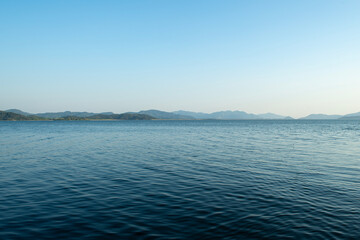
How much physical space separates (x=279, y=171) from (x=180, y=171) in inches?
334

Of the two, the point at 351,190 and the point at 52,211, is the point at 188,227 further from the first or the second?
the point at 351,190

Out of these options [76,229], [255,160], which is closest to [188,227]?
[76,229]

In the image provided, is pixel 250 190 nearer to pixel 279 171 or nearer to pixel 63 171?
pixel 279 171

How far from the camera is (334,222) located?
10.5m

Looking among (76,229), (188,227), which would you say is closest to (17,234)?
(76,229)

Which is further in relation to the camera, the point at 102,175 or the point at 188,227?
the point at 102,175

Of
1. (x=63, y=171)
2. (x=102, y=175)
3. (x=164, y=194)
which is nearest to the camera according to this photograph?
(x=164, y=194)

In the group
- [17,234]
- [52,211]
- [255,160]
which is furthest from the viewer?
[255,160]

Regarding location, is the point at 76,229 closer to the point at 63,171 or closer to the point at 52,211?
the point at 52,211

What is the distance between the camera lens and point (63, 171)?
70.4ft

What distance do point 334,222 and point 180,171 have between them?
41.0ft

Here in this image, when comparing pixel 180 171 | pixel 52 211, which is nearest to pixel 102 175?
pixel 180 171

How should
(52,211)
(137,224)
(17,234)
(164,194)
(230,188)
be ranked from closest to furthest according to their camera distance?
1. (17,234)
2. (137,224)
3. (52,211)
4. (164,194)
5. (230,188)

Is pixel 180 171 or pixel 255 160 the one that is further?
pixel 255 160
